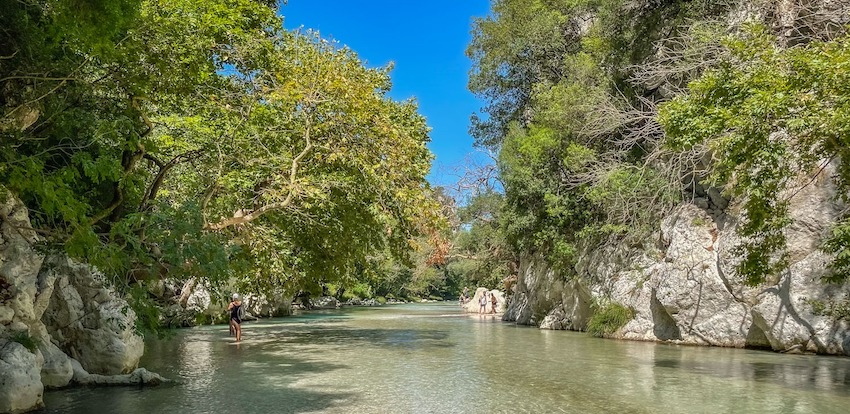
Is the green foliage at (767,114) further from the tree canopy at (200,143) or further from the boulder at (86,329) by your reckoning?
the boulder at (86,329)

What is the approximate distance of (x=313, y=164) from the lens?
631 inches

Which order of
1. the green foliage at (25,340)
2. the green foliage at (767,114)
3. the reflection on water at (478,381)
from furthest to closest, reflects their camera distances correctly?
the reflection on water at (478,381) < the green foliage at (25,340) < the green foliage at (767,114)

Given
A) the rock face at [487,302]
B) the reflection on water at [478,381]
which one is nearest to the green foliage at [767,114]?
the reflection on water at [478,381]

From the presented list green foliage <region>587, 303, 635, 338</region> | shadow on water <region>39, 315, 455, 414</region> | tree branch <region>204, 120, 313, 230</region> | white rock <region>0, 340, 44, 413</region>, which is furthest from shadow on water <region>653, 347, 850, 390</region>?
white rock <region>0, 340, 44, 413</region>

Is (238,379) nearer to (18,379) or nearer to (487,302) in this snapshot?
(18,379)

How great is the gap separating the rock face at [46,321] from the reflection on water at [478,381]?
542 millimetres

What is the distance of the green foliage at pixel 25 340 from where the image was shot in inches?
321

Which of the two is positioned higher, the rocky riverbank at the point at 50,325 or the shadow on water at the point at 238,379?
the rocky riverbank at the point at 50,325

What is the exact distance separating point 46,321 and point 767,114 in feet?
38.3

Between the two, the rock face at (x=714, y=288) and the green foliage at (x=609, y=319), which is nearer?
the rock face at (x=714, y=288)

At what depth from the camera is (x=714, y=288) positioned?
16.8 metres

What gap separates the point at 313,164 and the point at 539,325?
563 inches

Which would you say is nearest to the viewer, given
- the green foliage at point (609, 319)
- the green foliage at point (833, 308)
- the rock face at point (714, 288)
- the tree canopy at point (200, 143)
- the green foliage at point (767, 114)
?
the green foliage at point (767, 114)

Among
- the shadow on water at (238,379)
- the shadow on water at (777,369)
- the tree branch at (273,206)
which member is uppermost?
the tree branch at (273,206)
